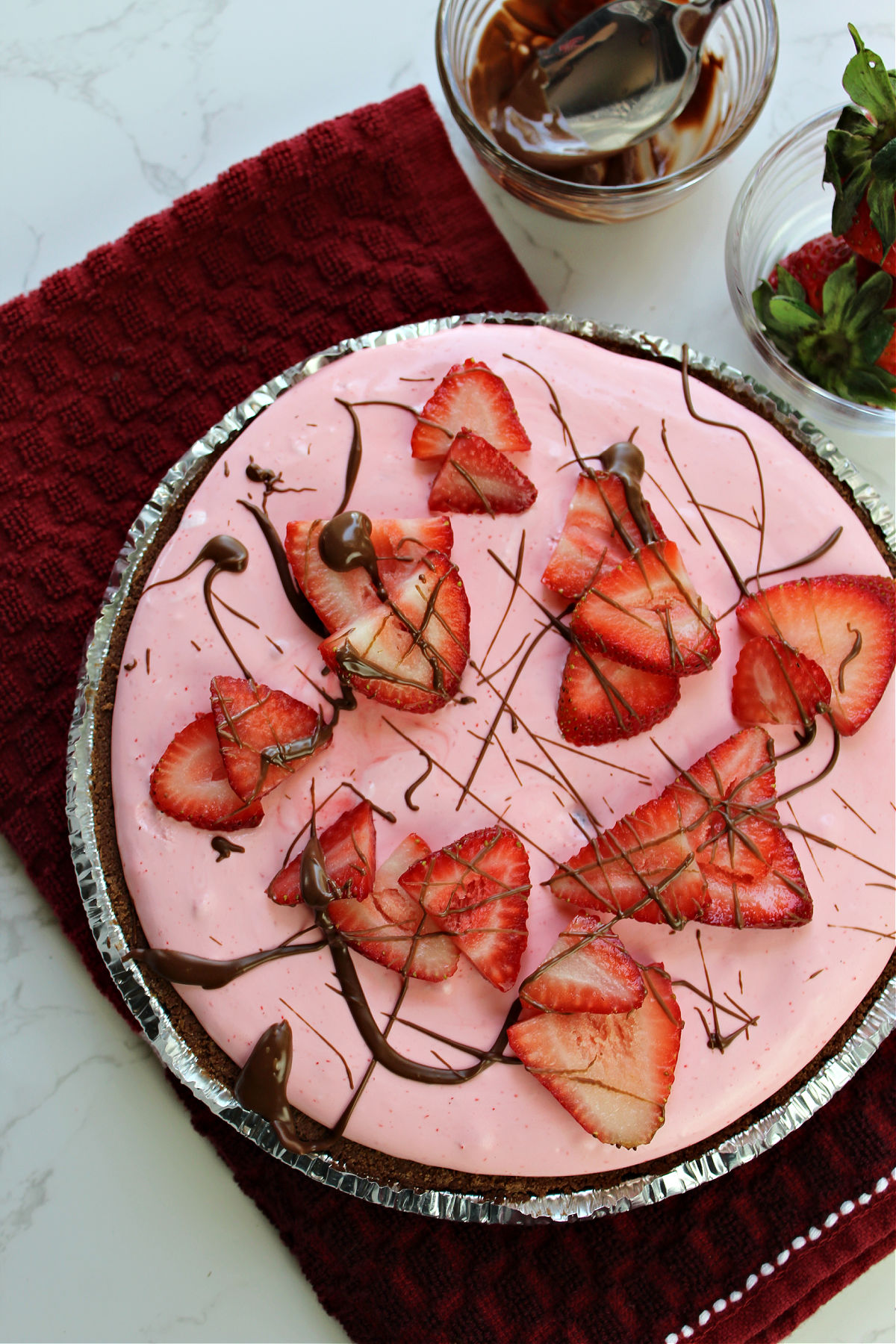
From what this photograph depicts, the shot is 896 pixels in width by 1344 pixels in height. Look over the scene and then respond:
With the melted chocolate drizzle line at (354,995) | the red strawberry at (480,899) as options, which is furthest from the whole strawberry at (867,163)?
the melted chocolate drizzle line at (354,995)

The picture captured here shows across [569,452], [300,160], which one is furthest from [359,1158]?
[300,160]

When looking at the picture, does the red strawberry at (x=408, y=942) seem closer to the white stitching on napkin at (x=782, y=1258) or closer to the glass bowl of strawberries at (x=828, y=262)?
the white stitching on napkin at (x=782, y=1258)

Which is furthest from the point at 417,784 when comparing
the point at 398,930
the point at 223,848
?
the point at 223,848

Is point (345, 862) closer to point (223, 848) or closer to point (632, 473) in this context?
point (223, 848)

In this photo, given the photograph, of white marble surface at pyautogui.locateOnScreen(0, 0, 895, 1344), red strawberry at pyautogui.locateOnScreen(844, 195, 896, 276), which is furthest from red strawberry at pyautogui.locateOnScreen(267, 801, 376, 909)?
red strawberry at pyautogui.locateOnScreen(844, 195, 896, 276)

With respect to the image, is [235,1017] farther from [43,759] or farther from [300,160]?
[300,160]
